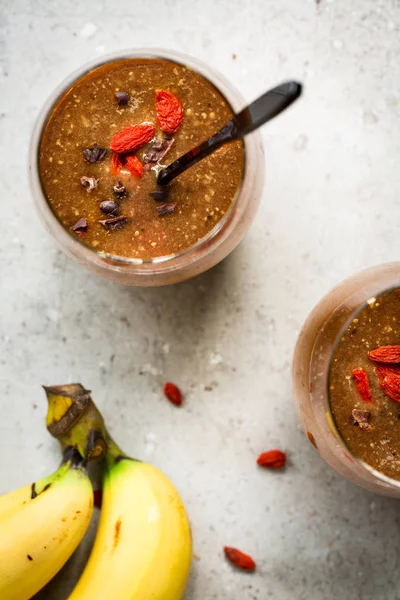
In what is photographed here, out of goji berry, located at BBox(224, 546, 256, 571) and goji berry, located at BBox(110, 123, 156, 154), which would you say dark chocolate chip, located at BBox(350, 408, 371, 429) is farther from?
goji berry, located at BBox(110, 123, 156, 154)

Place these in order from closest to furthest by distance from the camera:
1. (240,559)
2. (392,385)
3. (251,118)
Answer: (251,118)
(392,385)
(240,559)

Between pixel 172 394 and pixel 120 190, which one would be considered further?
pixel 172 394

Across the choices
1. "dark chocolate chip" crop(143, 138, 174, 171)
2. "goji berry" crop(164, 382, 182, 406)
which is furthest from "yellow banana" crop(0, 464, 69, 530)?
"dark chocolate chip" crop(143, 138, 174, 171)

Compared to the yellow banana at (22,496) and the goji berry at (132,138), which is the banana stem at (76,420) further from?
the goji berry at (132,138)

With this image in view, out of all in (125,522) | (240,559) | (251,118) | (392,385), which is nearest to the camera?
(251,118)

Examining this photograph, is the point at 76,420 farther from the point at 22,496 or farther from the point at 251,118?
the point at 251,118

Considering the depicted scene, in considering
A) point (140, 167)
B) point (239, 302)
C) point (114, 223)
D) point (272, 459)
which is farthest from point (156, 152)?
point (272, 459)

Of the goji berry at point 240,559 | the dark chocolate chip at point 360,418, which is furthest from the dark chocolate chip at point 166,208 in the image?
the goji berry at point 240,559
